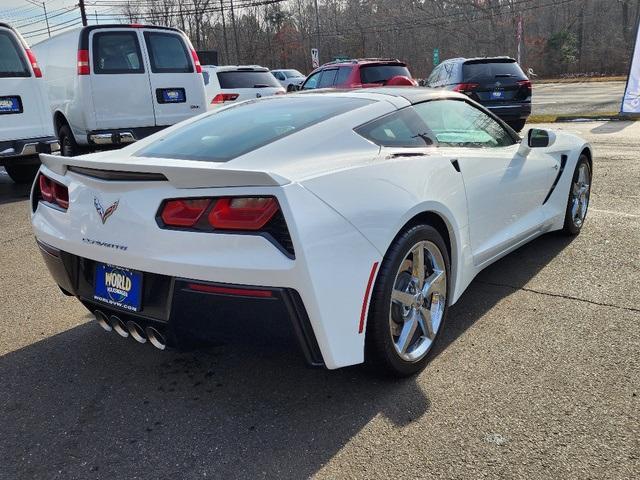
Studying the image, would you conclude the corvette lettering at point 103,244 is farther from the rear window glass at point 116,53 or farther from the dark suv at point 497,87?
the dark suv at point 497,87

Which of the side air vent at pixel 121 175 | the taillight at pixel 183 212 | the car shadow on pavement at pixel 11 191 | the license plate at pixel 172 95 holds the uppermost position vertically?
the license plate at pixel 172 95

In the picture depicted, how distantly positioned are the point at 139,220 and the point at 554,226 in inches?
135

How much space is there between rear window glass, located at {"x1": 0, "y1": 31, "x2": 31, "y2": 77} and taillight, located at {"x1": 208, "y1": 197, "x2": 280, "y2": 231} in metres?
6.75

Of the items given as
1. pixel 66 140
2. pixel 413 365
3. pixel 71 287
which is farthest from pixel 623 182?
pixel 66 140

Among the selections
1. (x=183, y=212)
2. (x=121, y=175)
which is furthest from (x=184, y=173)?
(x=121, y=175)

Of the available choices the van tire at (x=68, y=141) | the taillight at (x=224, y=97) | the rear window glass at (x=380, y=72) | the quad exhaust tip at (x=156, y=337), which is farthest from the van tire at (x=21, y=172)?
the quad exhaust tip at (x=156, y=337)

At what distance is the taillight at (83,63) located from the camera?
862cm

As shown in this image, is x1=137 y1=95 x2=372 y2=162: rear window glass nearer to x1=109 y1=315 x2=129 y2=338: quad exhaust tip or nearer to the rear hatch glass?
x1=109 y1=315 x2=129 y2=338: quad exhaust tip

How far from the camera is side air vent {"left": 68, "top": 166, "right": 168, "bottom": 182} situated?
7.98 feet

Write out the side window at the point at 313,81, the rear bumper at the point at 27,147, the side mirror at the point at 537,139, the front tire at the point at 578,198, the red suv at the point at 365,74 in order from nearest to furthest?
1. the side mirror at the point at 537,139
2. the front tire at the point at 578,198
3. the rear bumper at the point at 27,147
4. the red suv at the point at 365,74
5. the side window at the point at 313,81

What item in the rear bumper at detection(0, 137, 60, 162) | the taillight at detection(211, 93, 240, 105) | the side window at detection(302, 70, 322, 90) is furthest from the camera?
the side window at detection(302, 70, 322, 90)

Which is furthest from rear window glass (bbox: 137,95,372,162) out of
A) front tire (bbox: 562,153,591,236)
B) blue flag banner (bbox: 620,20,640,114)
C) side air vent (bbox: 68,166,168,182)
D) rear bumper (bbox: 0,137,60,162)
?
blue flag banner (bbox: 620,20,640,114)

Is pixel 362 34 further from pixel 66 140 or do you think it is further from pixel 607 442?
pixel 607 442

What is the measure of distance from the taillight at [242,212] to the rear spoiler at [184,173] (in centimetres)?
6
